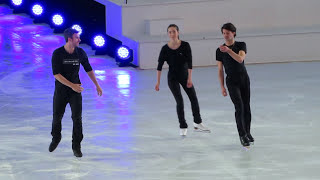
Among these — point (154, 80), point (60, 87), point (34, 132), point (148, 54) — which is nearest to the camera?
point (60, 87)

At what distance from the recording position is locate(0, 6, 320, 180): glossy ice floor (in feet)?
28.2

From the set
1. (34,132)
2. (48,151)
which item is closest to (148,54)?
(34,132)

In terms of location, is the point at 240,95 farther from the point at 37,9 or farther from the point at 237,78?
the point at 37,9

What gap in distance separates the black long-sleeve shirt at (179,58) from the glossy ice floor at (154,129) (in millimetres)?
881

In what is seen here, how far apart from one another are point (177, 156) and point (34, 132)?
237cm

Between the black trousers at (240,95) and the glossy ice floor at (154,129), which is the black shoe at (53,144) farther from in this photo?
the black trousers at (240,95)

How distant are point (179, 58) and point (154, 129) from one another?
3.86 ft

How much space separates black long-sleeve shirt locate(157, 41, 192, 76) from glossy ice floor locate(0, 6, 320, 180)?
0.88 m

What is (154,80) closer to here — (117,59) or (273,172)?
(117,59)

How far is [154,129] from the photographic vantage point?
34.9 ft

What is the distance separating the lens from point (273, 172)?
8.37 m

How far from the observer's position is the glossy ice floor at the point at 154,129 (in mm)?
8594

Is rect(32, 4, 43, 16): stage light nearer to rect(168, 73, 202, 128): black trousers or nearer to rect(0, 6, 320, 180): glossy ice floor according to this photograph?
rect(0, 6, 320, 180): glossy ice floor

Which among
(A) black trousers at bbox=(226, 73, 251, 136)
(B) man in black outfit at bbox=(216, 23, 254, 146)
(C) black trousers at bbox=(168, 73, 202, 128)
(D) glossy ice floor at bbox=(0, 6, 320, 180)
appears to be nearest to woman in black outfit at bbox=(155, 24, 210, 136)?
(C) black trousers at bbox=(168, 73, 202, 128)
